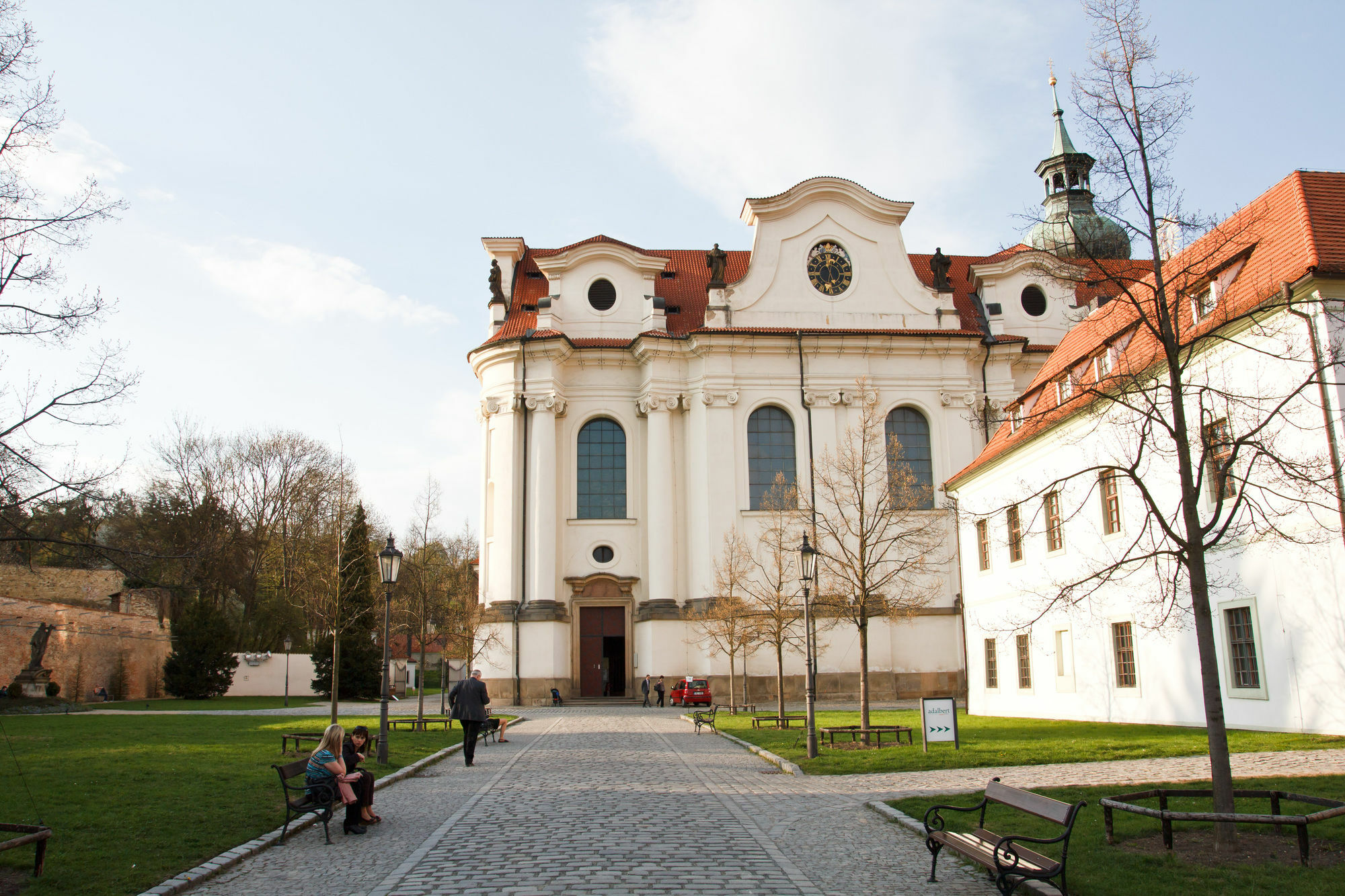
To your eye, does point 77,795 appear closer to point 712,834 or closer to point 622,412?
point 712,834

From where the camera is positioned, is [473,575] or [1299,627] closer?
[1299,627]

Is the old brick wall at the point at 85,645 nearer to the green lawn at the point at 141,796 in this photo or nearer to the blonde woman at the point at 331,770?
the green lawn at the point at 141,796

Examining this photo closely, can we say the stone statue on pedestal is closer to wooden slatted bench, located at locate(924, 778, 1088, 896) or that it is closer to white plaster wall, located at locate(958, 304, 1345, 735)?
white plaster wall, located at locate(958, 304, 1345, 735)

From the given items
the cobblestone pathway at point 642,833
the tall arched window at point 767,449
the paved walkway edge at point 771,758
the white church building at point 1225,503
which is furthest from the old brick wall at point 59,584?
the white church building at point 1225,503

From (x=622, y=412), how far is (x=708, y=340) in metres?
4.86

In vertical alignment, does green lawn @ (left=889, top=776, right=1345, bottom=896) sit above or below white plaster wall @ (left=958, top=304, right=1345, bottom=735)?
below

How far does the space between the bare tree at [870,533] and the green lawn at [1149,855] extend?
346 inches

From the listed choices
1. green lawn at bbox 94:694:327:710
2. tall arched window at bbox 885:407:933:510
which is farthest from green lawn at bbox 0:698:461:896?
tall arched window at bbox 885:407:933:510

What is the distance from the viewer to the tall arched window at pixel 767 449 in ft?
136

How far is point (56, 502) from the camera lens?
12.6m

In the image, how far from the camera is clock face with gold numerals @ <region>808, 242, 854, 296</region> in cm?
4312

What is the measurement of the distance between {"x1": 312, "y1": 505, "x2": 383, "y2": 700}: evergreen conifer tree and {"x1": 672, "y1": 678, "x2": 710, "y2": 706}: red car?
15.1 metres

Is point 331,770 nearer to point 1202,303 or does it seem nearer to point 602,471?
point 1202,303

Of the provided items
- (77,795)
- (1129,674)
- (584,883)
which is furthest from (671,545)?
(584,883)
